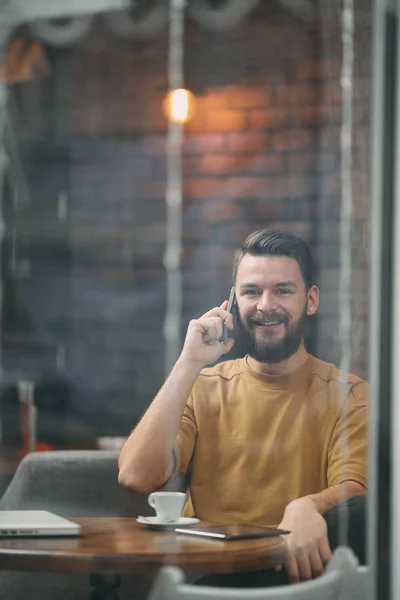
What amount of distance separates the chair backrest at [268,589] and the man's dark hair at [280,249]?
548 millimetres

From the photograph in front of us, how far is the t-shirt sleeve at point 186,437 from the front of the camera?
1624 millimetres

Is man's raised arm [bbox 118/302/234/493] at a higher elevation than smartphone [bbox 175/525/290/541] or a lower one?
higher

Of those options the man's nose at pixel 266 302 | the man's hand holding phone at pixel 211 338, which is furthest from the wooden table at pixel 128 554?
the man's nose at pixel 266 302

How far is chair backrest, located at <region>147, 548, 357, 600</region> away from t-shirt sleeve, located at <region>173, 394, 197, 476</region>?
0.20m

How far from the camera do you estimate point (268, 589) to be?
156cm

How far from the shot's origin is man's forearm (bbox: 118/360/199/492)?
163 centimetres

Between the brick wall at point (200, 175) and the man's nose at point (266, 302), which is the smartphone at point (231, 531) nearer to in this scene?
the brick wall at point (200, 175)

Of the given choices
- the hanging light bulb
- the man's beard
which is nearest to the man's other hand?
the man's beard

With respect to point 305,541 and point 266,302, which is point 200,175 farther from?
point 305,541

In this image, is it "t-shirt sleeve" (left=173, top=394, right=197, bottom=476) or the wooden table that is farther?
"t-shirt sleeve" (left=173, top=394, right=197, bottom=476)

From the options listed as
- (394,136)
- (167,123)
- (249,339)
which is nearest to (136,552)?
(249,339)

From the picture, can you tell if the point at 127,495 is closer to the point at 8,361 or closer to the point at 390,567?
the point at 8,361

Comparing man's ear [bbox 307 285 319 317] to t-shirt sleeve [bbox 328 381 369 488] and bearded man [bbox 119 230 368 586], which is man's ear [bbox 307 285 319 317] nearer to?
bearded man [bbox 119 230 368 586]

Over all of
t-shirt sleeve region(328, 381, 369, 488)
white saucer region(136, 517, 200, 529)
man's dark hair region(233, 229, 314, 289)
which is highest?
man's dark hair region(233, 229, 314, 289)
